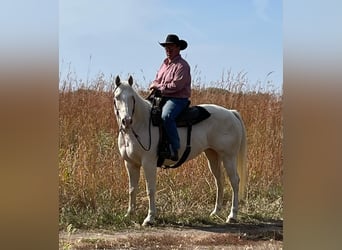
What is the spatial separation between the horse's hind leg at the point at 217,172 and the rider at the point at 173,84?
208 millimetres

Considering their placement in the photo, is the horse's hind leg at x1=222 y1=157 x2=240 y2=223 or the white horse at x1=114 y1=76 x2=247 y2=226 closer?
the white horse at x1=114 y1=76 x2=247 y2=226

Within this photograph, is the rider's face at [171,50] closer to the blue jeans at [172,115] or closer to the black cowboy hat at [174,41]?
the black cowboy hat at [174,41]

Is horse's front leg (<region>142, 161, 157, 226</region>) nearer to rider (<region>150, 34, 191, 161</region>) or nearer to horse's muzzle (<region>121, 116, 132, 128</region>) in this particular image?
rider (<region>150, 34, 191, 161</region>)

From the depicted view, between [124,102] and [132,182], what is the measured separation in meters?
0.41

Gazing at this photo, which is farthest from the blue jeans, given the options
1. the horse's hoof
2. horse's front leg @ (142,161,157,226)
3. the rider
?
the horse's hoof

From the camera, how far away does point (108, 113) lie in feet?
7.23

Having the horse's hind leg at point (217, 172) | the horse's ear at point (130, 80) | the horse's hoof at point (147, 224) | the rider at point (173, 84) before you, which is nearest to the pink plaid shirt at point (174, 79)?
the rider at point (173, 84)

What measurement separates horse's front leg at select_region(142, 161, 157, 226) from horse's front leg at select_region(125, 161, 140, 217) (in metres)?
0.06

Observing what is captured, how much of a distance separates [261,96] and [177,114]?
1.31 ft

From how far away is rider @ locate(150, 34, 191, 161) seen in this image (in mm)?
1928

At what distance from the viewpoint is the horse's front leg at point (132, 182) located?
7.23 ft

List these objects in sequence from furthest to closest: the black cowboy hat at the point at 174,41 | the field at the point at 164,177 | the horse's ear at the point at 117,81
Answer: the field at the point at 164,177 < the horse's ear at the point at 117,81 < the black cowboy hat at the point at 174,41

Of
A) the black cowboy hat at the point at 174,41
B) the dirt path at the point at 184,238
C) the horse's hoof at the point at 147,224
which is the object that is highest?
the black cowboy hat at the point at 174,41
